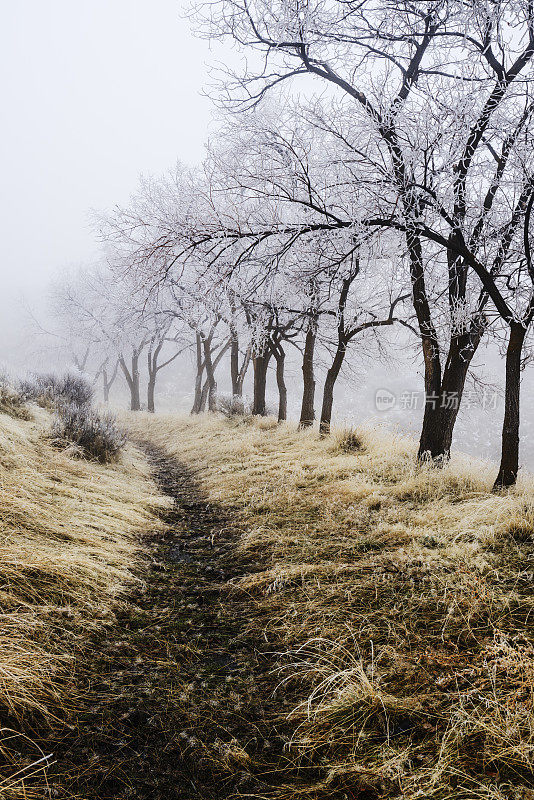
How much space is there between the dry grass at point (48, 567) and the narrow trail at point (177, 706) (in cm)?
15

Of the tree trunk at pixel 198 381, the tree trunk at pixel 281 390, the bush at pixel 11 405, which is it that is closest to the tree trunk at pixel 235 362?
the tree trunk at pixel 281 390

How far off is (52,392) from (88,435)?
3.47m

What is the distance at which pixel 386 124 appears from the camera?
4.34 m

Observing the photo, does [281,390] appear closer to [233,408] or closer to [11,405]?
[233,408]

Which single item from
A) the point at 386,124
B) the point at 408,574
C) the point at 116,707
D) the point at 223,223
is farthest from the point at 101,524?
the point at 386,124

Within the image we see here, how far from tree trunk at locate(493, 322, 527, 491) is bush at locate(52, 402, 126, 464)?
5.80m

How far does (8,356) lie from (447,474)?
42.8 m

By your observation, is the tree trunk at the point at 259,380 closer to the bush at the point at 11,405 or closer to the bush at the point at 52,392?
the bush at the point at 52,392

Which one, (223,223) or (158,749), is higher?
(223,223)

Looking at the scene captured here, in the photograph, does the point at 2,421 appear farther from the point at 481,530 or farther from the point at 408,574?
the point at 481,530

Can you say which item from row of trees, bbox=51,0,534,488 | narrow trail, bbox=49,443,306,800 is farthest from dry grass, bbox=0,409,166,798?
row of trees, bbox=51,0,534,488

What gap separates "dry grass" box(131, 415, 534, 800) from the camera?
1.77 meters

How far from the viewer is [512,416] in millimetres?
4938

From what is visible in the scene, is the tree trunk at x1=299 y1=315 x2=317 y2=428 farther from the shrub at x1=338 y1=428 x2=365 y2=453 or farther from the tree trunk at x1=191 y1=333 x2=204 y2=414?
the tree trunk at x1=191 y1=333 x2=204 y2=414
